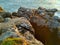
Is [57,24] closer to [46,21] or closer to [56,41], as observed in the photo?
[46,21]

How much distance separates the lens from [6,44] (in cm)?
820

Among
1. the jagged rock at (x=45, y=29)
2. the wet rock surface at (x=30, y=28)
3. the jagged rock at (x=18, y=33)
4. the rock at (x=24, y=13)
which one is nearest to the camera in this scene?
the jagged rock at (x=18, y=33)

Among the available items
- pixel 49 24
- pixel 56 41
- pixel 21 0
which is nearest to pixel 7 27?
pixel 56 41

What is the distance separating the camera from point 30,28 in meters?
12.5

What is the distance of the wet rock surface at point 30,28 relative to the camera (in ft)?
32.3

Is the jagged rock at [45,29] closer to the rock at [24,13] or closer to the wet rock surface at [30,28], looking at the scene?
the wet rock surface at [30,28]

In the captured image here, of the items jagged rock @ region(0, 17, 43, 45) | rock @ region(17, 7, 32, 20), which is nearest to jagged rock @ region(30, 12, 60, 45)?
rock @ region(17, 7, 32, 20)

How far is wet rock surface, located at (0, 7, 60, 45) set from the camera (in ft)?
32.3

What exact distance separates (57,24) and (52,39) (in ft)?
6.96

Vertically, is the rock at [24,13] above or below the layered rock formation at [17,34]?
below

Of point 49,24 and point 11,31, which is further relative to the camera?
point 49,24

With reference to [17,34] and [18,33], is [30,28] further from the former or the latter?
[17,34]

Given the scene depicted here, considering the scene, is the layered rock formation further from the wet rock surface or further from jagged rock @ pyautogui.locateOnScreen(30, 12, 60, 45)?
jagged rock @ pyautogui.locateOnScreen(30, 12, 60, 45)

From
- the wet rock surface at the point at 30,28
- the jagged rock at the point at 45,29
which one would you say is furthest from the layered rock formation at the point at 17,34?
the jagged rock at the point at 45,29
